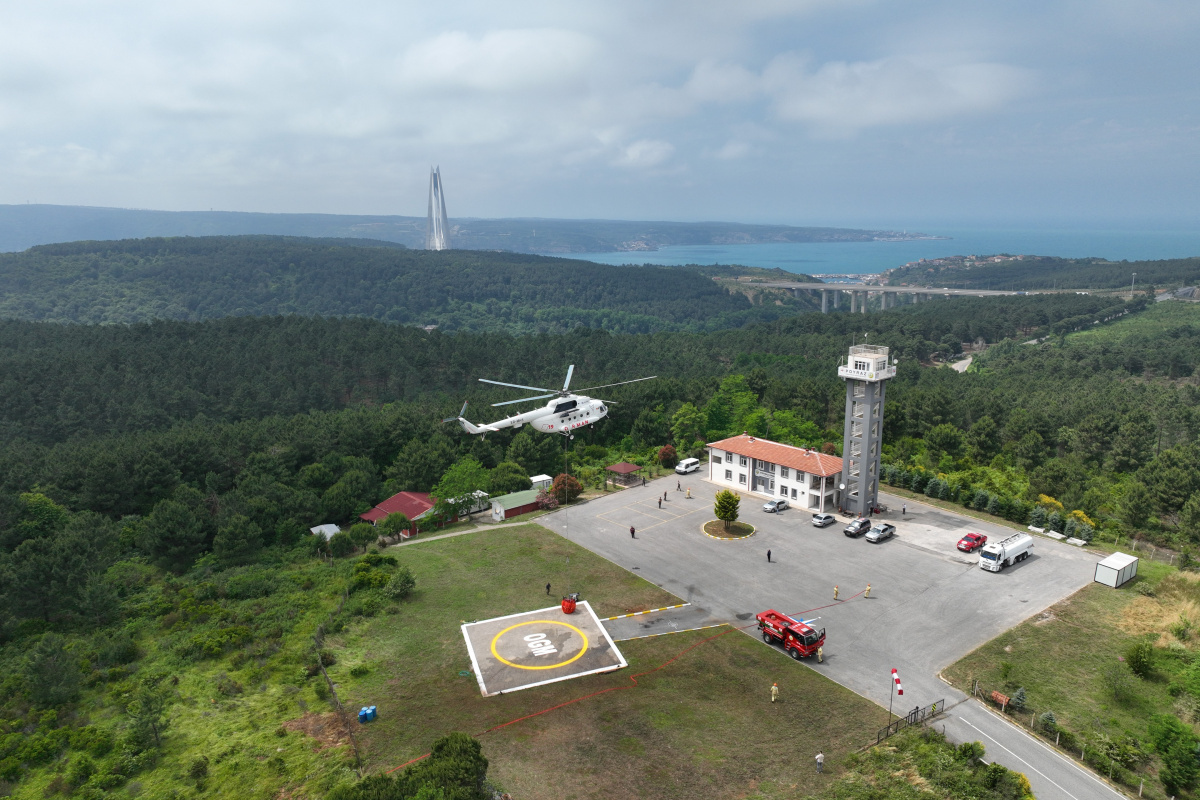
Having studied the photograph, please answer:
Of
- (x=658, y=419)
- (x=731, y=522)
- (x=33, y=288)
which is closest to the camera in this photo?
(x=731, y=522)

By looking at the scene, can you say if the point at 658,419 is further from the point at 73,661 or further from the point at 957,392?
the point at 73,661

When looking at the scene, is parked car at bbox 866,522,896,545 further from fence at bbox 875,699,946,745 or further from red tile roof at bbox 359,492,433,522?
red tile roof at bbox 359,492,433,522

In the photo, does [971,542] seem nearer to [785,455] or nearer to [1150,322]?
[785,455]

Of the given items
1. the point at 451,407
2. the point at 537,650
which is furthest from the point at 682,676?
the point at 451,407

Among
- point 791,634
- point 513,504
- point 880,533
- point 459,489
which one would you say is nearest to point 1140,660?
point 791,634

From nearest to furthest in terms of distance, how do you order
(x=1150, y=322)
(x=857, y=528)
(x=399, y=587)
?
1. (x=399, y=587)
2. (x=857, y=528)
3. (x=1150, y=322)

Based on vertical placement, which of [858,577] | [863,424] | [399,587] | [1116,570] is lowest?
[858,577]
